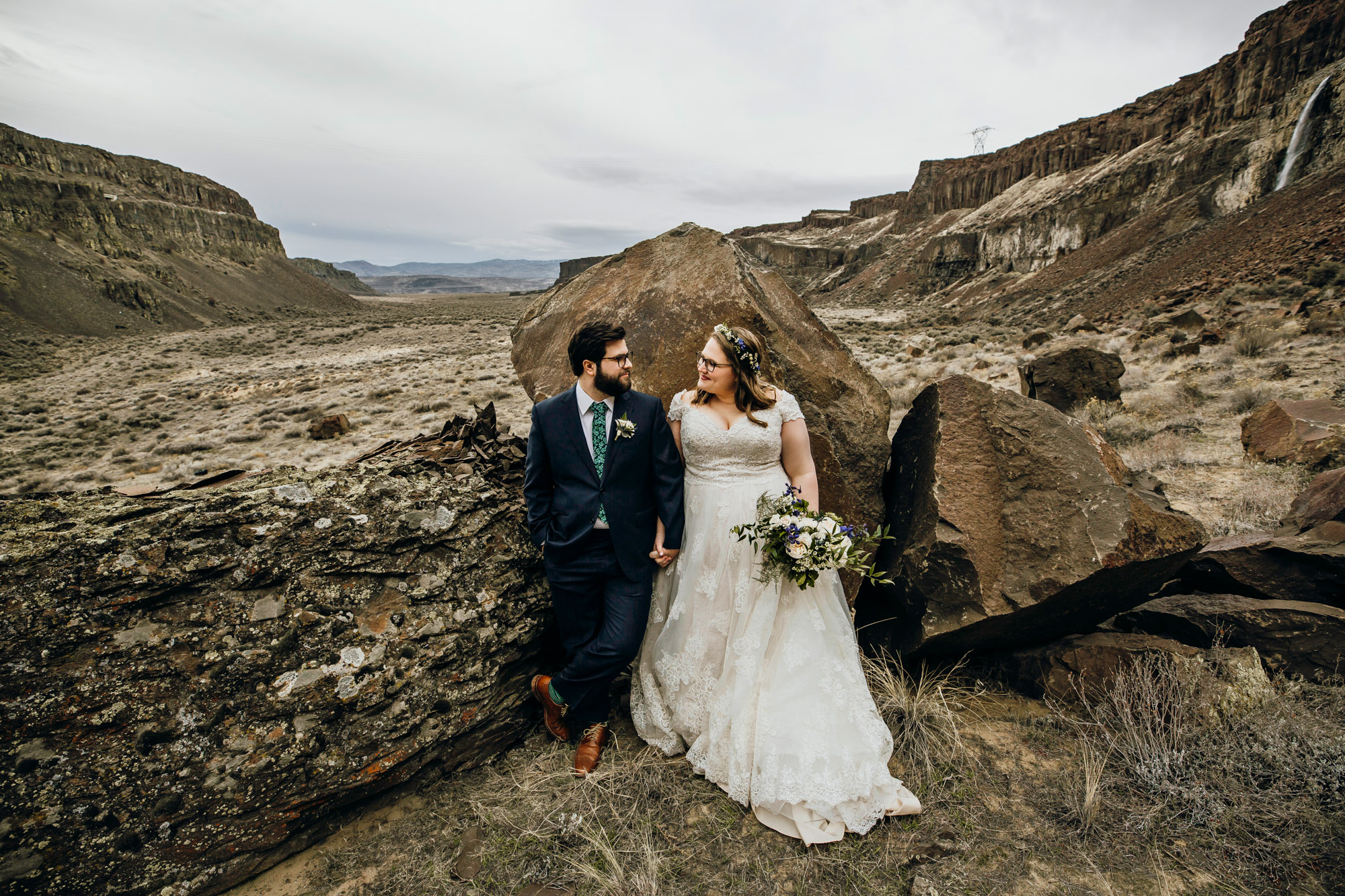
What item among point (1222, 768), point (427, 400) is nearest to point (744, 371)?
point (1222, 768)

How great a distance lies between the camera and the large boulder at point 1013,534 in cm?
312

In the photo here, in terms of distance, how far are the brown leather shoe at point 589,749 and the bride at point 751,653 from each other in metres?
0.24

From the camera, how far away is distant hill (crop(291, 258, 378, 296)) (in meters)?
148

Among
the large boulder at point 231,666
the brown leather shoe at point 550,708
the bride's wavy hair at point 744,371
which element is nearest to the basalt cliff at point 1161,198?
the bride's wavy hair at point 744,371

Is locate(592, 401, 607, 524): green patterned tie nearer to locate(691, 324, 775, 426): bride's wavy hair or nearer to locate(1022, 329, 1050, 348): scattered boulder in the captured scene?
locate(691, 324, 775, 426): bride's wavy hair

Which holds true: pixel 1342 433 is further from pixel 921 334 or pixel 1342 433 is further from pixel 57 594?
pixel 921 334

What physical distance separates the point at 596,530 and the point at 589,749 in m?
1.16

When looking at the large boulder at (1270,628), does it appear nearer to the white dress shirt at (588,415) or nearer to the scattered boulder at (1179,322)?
the white dress shirt at (588,415)

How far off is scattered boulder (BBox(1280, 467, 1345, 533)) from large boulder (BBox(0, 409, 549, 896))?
5356mm

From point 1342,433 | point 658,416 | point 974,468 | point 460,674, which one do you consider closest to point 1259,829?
point 974,468

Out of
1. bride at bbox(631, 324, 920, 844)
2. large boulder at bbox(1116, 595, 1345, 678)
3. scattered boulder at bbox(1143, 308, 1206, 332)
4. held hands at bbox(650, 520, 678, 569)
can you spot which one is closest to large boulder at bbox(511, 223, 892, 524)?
bride at bbox(631, 324, 920, 844)

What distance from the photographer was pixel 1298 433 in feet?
20.9

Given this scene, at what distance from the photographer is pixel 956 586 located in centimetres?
325

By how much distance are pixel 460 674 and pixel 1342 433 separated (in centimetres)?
884
